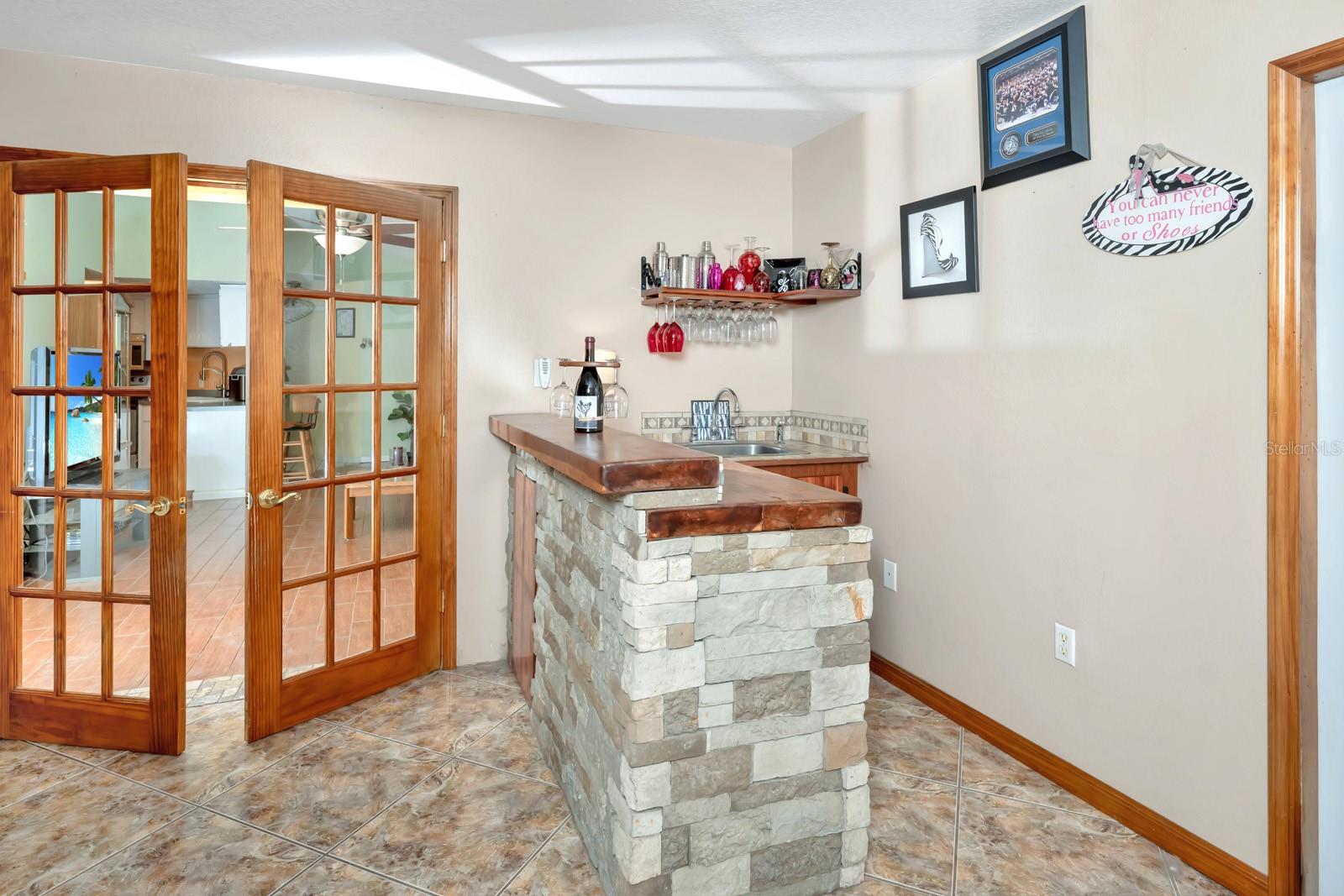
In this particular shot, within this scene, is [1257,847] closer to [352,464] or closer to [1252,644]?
[1252,644]

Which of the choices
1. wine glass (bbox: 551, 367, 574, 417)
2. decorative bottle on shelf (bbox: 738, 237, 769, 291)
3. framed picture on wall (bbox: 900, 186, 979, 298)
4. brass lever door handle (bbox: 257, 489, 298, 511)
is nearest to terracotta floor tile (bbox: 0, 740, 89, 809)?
brass lever door handle (bbox: 257, 489, 298, 511)

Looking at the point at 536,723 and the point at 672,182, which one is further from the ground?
the point at 672,182

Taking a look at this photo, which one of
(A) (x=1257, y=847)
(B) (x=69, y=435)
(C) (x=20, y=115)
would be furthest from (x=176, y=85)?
(A) (x=1257, y=847)

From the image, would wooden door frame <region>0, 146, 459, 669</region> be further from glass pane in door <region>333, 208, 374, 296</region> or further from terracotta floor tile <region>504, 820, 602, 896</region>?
terracotta floor tile <region>504, 820, 602, 896</region>

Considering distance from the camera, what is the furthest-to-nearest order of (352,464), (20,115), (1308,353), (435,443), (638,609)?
(435,443), (352,464), (20,115), (1308,353), (638,609)

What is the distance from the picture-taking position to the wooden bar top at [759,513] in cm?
168

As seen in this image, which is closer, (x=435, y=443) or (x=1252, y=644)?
(x=1252, y=644)

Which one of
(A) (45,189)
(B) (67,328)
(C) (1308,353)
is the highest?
(A) (45,189)

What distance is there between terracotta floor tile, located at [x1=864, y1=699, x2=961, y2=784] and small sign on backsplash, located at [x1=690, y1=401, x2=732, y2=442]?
1396 millimetres

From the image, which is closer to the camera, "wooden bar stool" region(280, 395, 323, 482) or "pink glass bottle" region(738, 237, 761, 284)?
"wooden bar stool" region(280, 395, 323, 482)

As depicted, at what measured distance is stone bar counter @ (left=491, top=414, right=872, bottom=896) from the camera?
1.69 m

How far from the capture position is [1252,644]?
1.89m

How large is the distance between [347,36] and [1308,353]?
294 centimetres

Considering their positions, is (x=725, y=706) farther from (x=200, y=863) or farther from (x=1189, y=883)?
(x=200, y=863)
